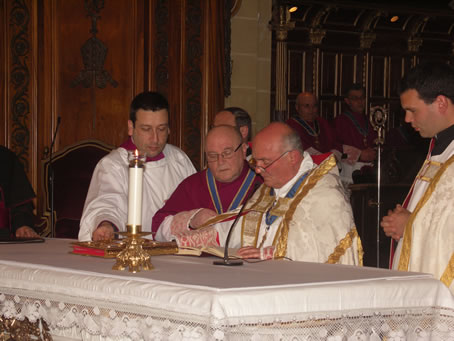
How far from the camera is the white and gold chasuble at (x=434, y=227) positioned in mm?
→ 3934

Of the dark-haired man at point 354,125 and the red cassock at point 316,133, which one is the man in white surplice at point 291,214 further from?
the dark-haired man at point 354,125

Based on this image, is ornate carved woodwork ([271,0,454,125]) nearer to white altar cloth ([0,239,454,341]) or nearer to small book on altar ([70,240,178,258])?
small book on altar ([70,240,178,258])

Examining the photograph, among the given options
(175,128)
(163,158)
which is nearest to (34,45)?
(175,128)

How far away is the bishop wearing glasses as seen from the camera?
4895 millimetres

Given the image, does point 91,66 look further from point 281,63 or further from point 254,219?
point 254,219

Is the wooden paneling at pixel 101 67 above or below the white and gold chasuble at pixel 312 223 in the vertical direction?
above

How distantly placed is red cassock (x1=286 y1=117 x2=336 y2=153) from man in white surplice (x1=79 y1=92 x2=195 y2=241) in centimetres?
468

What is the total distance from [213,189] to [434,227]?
1.80 m

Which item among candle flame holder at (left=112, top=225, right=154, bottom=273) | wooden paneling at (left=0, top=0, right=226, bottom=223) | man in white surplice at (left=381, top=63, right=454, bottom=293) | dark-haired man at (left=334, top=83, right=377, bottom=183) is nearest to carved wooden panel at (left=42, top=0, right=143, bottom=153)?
wooden paneling at (left=0, top=0, right=226, bottom=223)

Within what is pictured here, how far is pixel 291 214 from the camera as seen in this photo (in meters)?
4.34

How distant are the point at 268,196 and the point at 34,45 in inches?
184

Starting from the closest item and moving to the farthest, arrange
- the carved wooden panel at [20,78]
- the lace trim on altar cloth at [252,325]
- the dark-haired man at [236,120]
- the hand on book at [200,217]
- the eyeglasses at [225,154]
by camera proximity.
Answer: the lace trim on altar cloth at [252,325], the hand on book at [200,217], the eyeglasses at [225,154], the dark-haired man at [236,120], the carved wooden panel at [20,78]

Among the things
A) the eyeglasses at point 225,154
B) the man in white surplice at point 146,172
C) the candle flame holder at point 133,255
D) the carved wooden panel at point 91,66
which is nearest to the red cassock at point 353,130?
the carved wooden panel at point 91,66

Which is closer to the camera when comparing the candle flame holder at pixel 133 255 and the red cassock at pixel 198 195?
the candle flame holder at pixel 133 255
